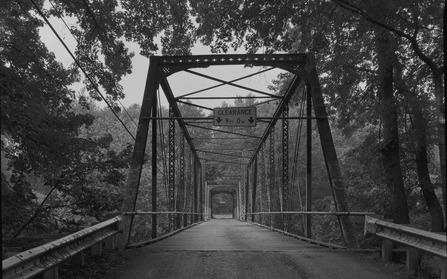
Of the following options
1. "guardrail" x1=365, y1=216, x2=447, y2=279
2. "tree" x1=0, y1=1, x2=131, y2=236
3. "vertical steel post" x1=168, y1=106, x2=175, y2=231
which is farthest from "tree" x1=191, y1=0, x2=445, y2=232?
"vertical steel post" x1=168, y1=106, x2=175, y2=231

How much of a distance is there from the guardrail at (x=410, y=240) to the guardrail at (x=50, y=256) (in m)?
4.04

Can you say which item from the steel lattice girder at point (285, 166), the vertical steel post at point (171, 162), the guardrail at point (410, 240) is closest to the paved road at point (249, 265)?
the guardrail at point (410, 240)

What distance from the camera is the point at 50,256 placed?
4430 mm

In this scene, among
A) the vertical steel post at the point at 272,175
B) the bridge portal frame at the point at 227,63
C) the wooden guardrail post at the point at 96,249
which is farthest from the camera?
the vertical steel post at the point at 272,175

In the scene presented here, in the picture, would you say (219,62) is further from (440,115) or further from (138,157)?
(440,115)

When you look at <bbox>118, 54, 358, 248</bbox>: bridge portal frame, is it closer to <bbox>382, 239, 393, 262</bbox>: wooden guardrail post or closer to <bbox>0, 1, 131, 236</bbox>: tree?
<bbox>0, 1, 131, 236</bbox>: tree

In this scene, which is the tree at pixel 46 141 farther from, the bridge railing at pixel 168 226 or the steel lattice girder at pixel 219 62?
the steel lattice girder at pixel 219 62

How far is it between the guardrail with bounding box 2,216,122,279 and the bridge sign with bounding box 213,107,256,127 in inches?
236

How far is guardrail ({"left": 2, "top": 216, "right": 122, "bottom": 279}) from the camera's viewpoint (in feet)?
11.6

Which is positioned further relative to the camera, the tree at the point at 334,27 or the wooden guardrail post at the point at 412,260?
the tree at the point at 334,27

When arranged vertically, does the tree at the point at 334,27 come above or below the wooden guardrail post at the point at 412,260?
above

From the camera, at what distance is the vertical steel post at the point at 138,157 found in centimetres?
935

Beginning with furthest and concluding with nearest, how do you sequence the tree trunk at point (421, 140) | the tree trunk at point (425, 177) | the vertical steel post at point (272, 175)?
the vertical steel post at point (272, 175)
the tree trunk at point (425, 177)
the tree trunk at point (421, 140)

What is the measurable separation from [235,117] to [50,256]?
330 inches
